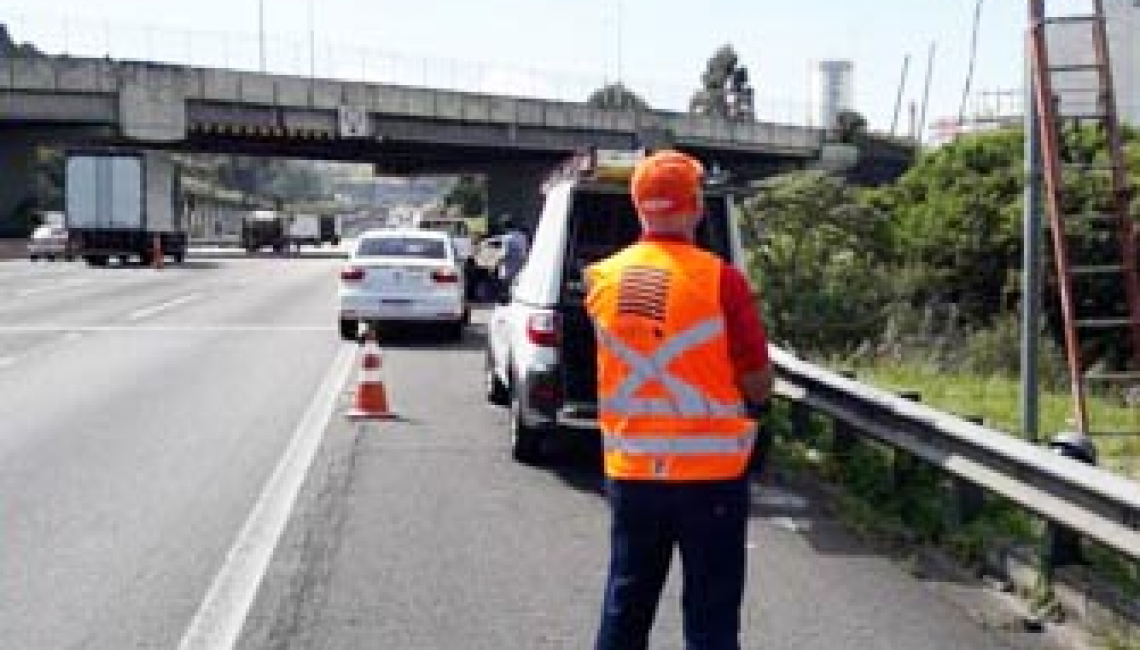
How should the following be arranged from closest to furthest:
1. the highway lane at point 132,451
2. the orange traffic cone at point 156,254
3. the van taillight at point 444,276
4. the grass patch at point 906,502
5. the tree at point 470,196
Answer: the highway lane at point 132,451 → the grass patch at point 906,502 → the van taillight at point 444,276 → the orange traffic cone at point 156,254 → the tree at point 470,196

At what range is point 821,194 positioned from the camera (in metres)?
18.2

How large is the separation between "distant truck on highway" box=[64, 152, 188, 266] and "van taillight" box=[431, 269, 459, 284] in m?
31.7

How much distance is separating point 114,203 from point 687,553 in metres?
49.4

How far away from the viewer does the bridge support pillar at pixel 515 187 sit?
80.8m

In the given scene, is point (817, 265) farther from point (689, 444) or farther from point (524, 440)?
point (689, 444)

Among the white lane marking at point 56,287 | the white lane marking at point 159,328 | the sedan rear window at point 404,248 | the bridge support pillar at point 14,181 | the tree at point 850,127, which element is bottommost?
the white lane marking at point 159,328

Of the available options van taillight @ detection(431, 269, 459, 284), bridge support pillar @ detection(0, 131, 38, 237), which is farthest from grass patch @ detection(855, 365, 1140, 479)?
bridge support pillar @ detection(0, 131, 38, 237)

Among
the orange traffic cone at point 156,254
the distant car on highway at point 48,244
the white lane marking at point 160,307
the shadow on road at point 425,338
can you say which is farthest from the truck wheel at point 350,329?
the distant car on highway at point 48,244

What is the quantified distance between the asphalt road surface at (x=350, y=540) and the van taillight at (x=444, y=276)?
5918 mm

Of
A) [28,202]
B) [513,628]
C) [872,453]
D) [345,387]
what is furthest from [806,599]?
[28,202]

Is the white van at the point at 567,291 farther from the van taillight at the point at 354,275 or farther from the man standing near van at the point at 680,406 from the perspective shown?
the van taillight at the point at 354,275

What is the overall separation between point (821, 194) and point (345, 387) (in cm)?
604

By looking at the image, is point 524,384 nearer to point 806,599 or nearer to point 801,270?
point 806,599

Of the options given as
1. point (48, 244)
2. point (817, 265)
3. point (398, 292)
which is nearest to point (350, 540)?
point (817, 265)
